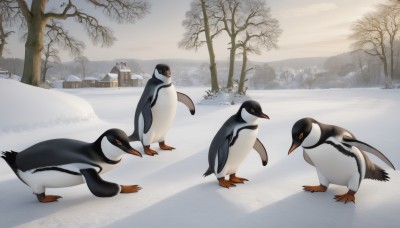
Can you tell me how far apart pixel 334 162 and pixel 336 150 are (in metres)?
0.12

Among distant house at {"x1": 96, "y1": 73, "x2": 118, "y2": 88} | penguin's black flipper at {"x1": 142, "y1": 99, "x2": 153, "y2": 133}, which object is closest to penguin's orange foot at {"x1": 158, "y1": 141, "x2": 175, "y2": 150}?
penguin's black flipper at {"x1": 142, "y1": 99, "x2": 153, "y2": 133}

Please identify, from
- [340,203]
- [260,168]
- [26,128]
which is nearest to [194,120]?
[26,128]

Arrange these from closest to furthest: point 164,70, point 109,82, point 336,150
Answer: point 336,150 < point 164,70 < point 109,82

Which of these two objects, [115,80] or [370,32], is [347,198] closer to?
[370,32]

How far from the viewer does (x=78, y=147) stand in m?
2.80

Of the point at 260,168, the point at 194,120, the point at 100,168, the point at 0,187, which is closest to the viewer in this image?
the point at 100,168

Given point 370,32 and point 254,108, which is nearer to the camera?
point 254,108

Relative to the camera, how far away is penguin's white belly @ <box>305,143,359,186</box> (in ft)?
9.00

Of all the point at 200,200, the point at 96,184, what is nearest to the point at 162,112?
the point at 200,200

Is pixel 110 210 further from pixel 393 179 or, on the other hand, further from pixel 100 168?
pixel 393 179

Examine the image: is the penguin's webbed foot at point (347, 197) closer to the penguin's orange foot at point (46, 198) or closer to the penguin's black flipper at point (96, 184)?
the penguin's black flipper at point (96, 184)

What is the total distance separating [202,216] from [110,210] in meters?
0.77

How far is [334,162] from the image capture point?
109 inches

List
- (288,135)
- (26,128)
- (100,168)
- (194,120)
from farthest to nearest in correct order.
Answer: (194,120) < (288,135) < (26,128) < (100,168)
